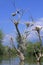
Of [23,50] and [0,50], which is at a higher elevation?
[0,50]

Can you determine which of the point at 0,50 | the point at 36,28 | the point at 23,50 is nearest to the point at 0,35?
the point at 0,50

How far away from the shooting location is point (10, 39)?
3947 centimetres

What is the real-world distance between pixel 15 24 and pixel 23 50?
4.31 meters

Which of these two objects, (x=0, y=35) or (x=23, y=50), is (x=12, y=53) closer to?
(x=0, y=35)

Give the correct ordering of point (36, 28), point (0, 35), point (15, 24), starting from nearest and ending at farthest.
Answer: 1. point (36, 28)
2. point (15, 24)
3. point (0, 35)

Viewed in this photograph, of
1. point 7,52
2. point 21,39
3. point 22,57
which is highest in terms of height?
point 7,52

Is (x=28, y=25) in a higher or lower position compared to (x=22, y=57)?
higher

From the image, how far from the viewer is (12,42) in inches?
1555

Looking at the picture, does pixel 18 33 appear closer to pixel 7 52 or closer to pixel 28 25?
pixel 28 25

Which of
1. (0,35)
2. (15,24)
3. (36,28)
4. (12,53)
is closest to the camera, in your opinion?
(36,28)

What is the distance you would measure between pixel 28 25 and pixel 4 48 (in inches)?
1440

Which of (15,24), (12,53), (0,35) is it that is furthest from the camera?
→ (12,53)

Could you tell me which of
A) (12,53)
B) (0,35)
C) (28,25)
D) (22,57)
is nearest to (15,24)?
(28,25)

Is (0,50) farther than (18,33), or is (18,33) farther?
(0,50)
